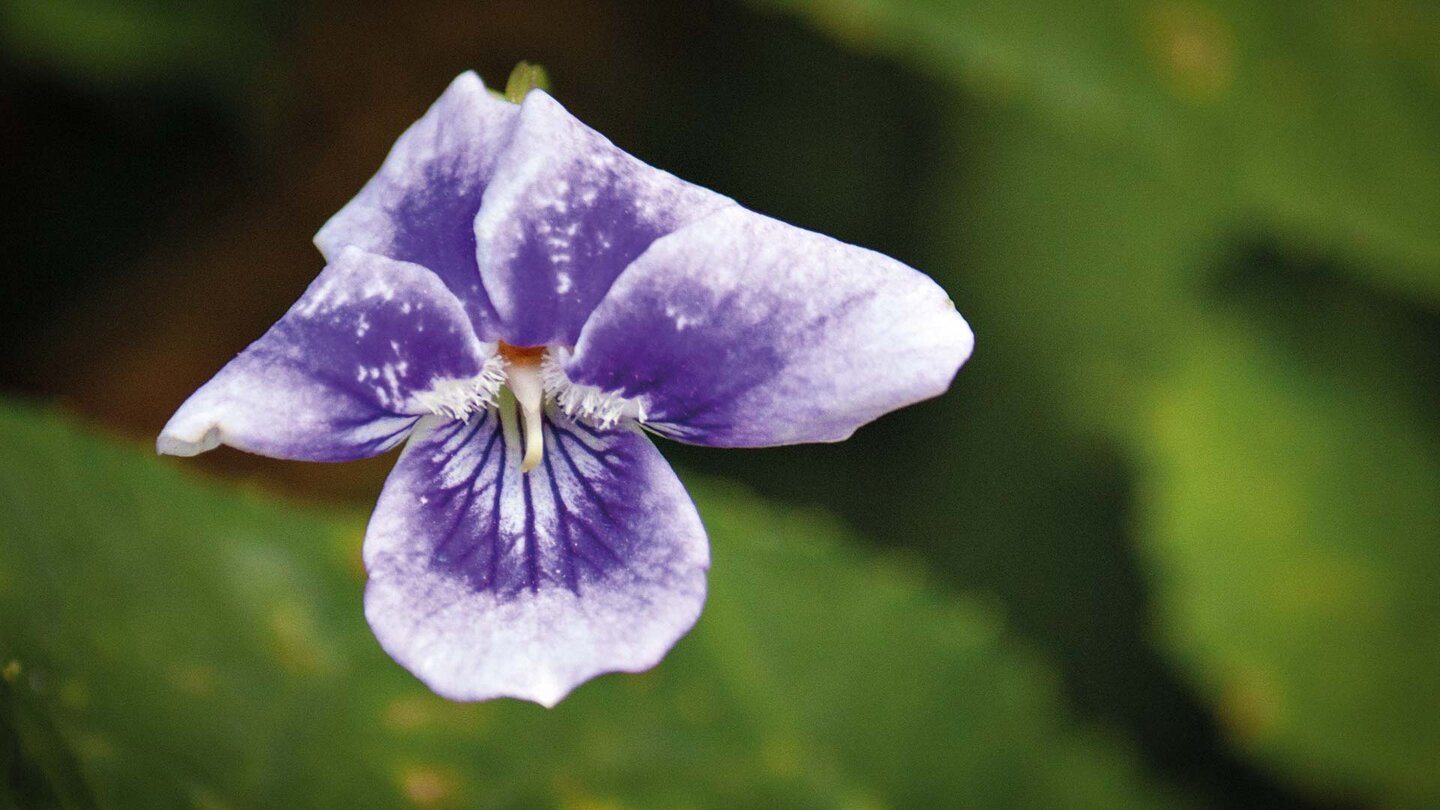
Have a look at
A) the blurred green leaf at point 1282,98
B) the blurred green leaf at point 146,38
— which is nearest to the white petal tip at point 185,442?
the blurred green leaf at point 1282,98

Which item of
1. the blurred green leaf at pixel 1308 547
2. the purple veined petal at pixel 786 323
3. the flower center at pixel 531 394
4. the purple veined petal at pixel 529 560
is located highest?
the purple veined petal at pixel 786 323

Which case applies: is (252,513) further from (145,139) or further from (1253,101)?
(1253,101)

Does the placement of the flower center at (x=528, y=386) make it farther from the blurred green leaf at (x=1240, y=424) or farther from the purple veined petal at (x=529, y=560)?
the blurred green leaf at (x=1240, y=424)

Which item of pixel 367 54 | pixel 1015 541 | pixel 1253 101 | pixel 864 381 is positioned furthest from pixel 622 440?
pixel 367 54

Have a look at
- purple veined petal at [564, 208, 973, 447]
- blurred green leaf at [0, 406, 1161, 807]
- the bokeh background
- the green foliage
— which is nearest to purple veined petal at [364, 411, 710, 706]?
purple veined petal at [564, 208, 973, 447]

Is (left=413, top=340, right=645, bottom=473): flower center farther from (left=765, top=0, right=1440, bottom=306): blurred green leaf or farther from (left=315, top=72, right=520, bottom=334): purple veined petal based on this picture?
(left=765, top=0, right=1440, bottom=306): blurred green leaf

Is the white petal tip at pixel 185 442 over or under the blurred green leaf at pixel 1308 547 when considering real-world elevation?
over

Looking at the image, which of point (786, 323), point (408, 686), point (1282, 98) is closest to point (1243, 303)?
point (1282, 98)
